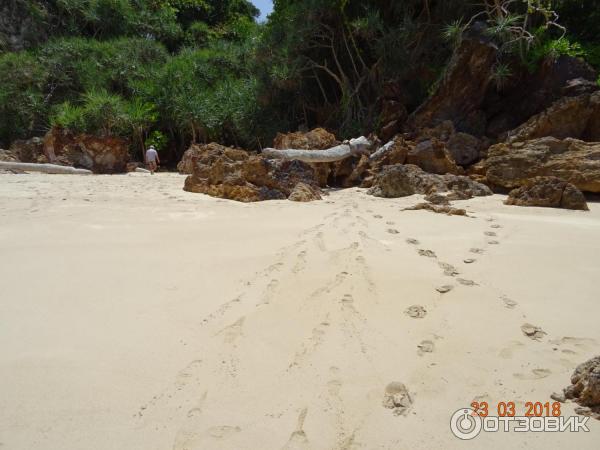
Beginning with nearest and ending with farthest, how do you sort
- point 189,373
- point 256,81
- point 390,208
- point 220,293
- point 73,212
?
point 189,373 < point 220,293 < point 73,212 < point 390,208 < point 256,81

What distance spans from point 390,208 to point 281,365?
3.30m

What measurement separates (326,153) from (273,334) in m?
5.37

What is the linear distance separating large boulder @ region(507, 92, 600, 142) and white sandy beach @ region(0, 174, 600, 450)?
4544 mm

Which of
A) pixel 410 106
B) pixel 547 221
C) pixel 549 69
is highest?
pixel 549 69

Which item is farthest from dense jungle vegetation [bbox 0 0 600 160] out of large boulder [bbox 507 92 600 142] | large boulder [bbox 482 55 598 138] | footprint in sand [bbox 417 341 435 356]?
footprint in sand [bbox 417 341 435 356]

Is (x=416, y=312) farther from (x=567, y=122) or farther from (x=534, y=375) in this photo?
(x=567, y=122)

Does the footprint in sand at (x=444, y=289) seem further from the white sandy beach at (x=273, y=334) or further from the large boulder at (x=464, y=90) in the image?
the large boulder at (x=464, y=90)

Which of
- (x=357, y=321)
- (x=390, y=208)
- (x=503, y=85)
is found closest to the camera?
(x=357, y=321)

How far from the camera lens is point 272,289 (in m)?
1.90

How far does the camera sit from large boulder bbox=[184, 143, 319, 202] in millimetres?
4941

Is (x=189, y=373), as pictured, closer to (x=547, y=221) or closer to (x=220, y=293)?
(x=220, y=293)

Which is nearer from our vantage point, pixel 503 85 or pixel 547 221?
pixel 547 221

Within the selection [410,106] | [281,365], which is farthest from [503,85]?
[281,365]

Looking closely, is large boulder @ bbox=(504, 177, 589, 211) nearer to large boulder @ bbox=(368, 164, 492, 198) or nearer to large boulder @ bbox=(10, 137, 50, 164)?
large boulder @ bbox=(368, 164, 492, 198)
